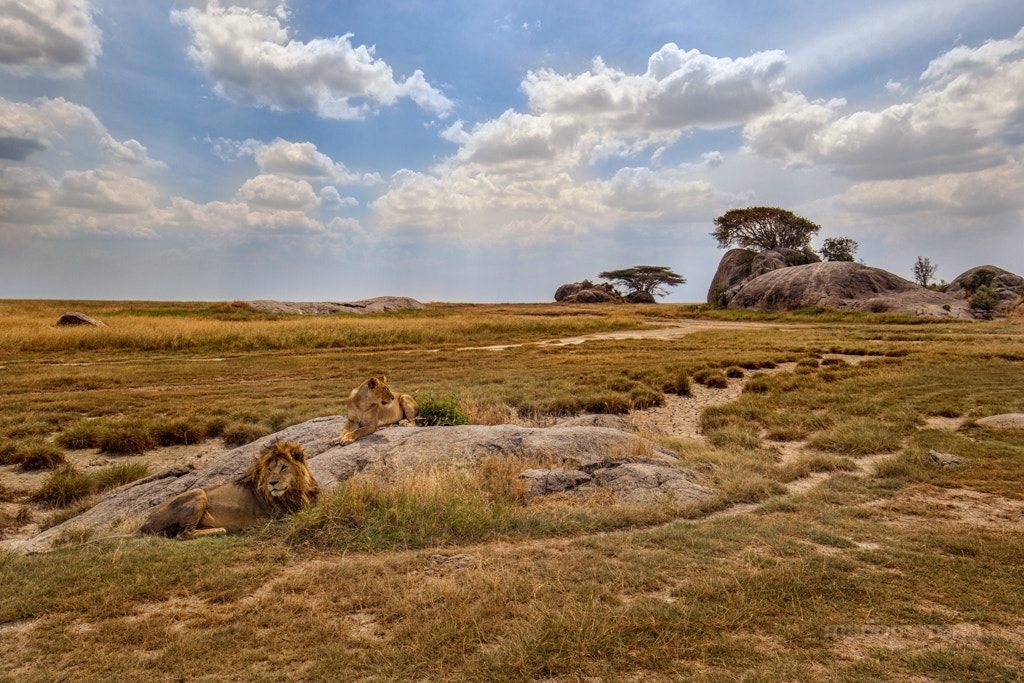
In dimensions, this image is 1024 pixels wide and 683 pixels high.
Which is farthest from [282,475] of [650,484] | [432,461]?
[650,484]

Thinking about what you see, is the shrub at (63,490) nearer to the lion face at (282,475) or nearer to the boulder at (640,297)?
the lion face at (282,475)

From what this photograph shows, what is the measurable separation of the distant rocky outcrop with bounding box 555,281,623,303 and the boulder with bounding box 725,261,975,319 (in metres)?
38.2

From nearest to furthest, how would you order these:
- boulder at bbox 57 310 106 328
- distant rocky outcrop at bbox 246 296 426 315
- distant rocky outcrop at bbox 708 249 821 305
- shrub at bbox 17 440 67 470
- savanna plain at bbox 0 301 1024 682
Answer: savanna plain at bbox 0 301 1024 682 → shrub at bbox 17 440 67 470 → boulder at bbox 57 310 106 328 → distant rocky outcrop at bbox 708 249 821 305 → distant rocky outcrop at bbox 246 296 426 315

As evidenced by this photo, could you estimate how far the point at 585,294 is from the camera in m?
95.0

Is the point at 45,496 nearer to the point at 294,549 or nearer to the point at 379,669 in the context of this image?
the point at 294,549

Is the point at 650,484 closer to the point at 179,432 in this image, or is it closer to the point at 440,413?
the point at 440,413

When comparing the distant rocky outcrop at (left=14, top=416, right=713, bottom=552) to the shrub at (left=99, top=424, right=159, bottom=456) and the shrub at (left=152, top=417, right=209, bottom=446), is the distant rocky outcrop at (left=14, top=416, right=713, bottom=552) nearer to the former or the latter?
the shrub at (left=99, top=424, right=159, bottom=456)

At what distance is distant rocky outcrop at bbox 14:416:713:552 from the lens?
7.48 meters

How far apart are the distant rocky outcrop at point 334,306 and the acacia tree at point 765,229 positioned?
4300cm

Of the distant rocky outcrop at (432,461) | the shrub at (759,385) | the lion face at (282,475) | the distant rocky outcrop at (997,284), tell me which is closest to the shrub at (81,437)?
the distant rocky outcrop at (432,461)

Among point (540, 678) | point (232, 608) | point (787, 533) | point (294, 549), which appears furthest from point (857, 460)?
point (232, 608)

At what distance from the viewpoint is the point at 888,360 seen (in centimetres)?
2050

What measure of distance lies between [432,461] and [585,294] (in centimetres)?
8864

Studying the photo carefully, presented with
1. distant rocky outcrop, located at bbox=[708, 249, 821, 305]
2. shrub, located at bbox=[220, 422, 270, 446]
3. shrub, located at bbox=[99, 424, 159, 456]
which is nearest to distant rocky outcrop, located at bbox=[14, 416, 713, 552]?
shrub, located at bbox=[220, 422, 270, 446]
